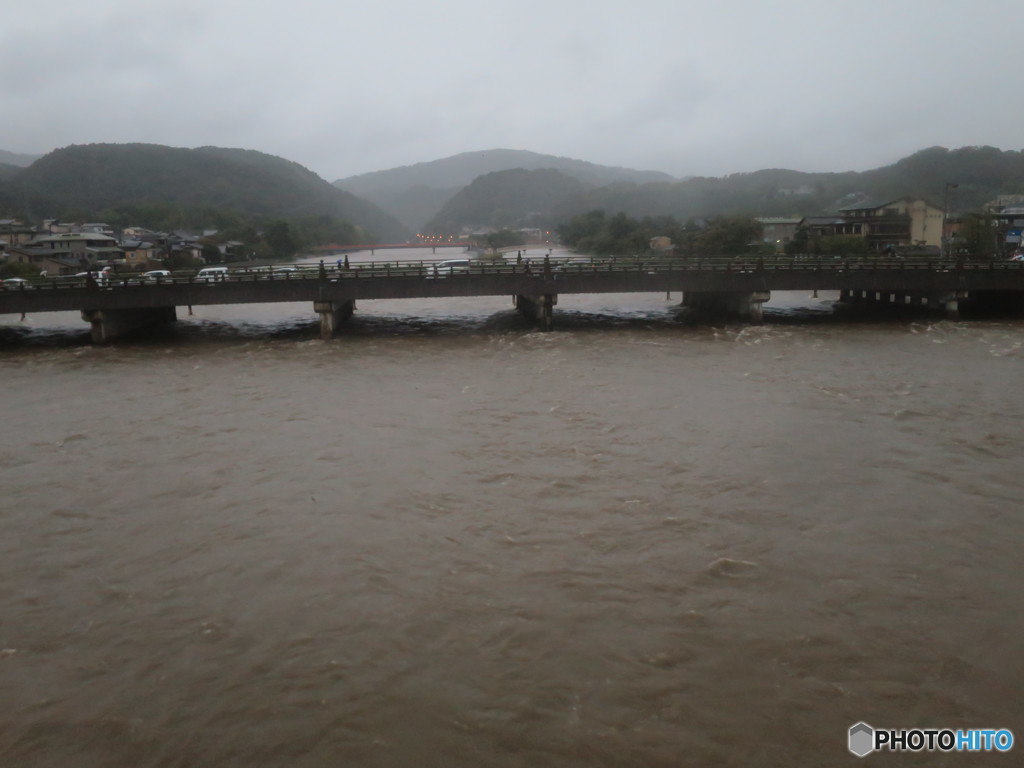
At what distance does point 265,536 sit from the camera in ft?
36.9

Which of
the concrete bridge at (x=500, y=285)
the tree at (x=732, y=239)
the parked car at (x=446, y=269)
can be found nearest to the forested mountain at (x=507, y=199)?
the tree at (x=732, y=239)

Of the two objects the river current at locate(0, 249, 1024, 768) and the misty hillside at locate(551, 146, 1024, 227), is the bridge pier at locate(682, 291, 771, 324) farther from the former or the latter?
the misty hillside at locate(551, 146, 1024, 227)

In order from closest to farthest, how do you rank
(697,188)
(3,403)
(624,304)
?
(3,403) → (624,304) → (697,188)

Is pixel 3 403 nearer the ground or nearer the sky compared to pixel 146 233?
nearer the ground

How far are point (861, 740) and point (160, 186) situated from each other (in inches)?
5873

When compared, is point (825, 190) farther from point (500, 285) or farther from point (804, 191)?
point (500, 285)

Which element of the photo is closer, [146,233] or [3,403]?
[3,403]

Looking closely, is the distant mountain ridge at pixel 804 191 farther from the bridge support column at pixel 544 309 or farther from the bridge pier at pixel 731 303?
the bridge support column at pixel 544 309

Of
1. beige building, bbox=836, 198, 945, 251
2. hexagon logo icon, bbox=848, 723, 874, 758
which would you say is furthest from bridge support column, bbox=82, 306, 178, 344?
beige building, bbox=836, 198, 945, 251

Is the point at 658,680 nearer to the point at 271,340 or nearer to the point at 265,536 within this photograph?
the point at 265,536

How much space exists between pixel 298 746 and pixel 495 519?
5414mm

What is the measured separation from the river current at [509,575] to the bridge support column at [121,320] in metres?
12.2

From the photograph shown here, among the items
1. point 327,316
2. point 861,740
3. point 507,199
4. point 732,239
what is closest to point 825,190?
point 732,239

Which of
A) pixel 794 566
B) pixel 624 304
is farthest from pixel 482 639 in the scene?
pixel 624 304
